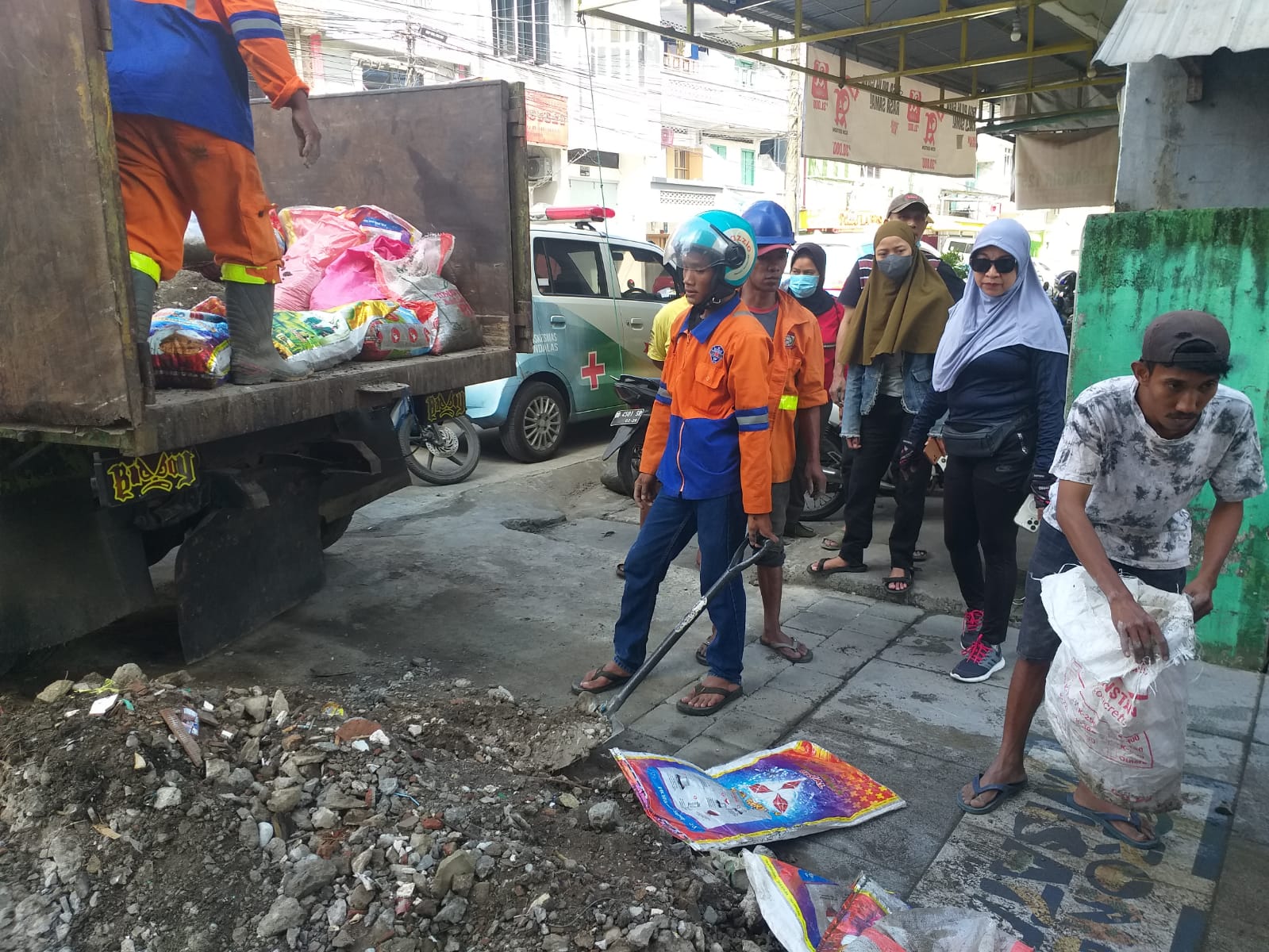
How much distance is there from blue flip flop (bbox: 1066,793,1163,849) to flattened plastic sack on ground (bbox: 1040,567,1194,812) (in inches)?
7.6

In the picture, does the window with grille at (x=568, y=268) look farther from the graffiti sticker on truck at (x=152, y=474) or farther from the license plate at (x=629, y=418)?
the graffiti sticker on truck at (x=152, y=474)

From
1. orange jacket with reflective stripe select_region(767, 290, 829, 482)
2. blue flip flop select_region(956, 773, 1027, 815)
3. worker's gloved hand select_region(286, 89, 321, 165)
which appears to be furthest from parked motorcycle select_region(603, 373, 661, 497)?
blue flip flop select_region(956, 773, 1027, 815)

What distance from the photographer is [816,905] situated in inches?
87.7

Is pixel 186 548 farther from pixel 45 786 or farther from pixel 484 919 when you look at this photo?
pixel 484 919

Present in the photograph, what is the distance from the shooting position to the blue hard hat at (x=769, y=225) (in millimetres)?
3717

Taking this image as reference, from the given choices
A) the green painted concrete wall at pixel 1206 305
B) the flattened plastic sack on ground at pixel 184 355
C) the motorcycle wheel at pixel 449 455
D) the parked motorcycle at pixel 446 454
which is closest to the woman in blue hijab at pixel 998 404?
the green painted concrete wall at pixel 1206 305

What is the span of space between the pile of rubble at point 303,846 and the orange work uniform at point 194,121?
1.37m

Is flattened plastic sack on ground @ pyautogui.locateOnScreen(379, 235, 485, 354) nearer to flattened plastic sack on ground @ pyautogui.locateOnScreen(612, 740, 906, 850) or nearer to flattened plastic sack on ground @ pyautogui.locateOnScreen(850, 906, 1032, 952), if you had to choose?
flattened plastic sack on ground @ pyautogui.locateOnScreen(612, 740, 906, 850)

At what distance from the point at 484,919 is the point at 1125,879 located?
62.3 inches

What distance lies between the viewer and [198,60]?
2.97 m

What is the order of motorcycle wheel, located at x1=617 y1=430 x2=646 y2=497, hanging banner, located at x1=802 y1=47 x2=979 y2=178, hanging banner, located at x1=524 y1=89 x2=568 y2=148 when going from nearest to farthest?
motorcycle wheel, located at x1=617 y1=430 x2=646 y2=497 → hanging banner, located at x1=802 y1=47 x2=979 y2=178 → hanging banner, located at x1=524 y1=89 x2=568 y2=148

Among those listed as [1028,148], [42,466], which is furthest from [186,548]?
[1028,148]

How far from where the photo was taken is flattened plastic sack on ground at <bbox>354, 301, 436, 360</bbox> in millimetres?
3898

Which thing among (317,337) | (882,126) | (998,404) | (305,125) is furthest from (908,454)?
(882,126)
